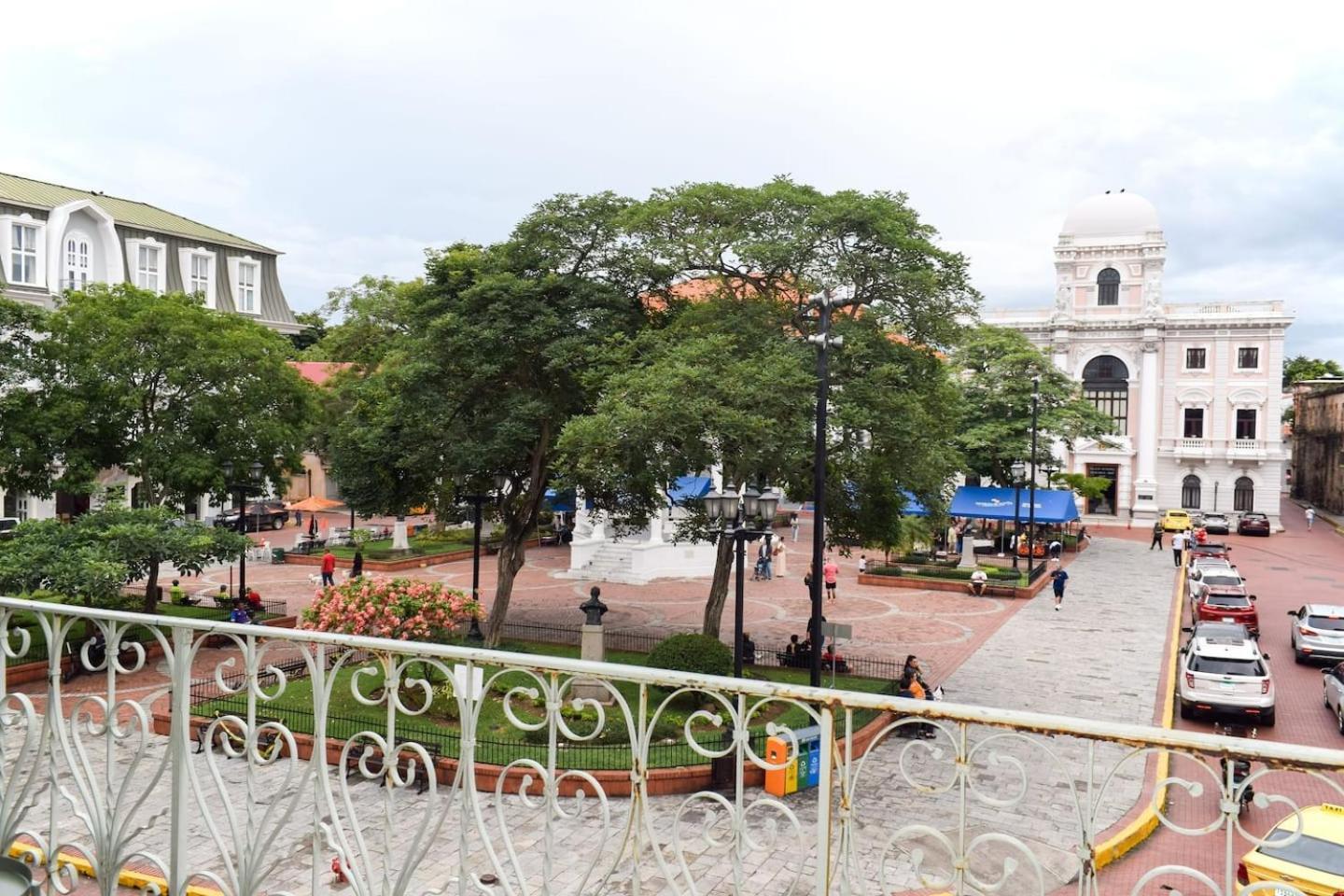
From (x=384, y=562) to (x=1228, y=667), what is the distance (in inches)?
1045

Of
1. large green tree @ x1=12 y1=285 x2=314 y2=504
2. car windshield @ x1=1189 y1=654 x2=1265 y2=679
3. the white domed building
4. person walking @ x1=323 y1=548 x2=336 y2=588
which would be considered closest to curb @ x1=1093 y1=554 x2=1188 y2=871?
car windshield @ x1=1189 y1=654 x2=1265 y2=679

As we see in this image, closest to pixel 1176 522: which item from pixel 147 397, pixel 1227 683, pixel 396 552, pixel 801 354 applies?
pixel 1227 683

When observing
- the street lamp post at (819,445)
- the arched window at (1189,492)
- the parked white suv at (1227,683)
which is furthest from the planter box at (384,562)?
the arched window at (1189,492)

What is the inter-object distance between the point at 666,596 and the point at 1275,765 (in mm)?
27372

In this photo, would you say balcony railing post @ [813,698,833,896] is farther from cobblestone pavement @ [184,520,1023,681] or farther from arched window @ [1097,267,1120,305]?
arched window @ [1097,267,1120,305]

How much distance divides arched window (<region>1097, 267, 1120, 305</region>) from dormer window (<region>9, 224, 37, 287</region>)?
5444 cm

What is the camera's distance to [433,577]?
32094 mm

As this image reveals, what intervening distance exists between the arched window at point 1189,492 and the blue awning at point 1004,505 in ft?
73.0

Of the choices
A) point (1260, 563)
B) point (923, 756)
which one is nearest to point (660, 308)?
point (923, 756)

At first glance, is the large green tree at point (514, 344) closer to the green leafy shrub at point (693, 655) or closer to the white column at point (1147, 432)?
the green leafy shrub at point (693, 655)

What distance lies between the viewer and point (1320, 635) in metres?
20.8

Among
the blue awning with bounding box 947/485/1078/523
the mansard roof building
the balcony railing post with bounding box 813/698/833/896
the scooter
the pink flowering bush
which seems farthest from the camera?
the mansard roof building

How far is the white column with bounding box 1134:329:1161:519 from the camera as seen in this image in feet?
181

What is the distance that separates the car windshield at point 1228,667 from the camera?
53.6ft
